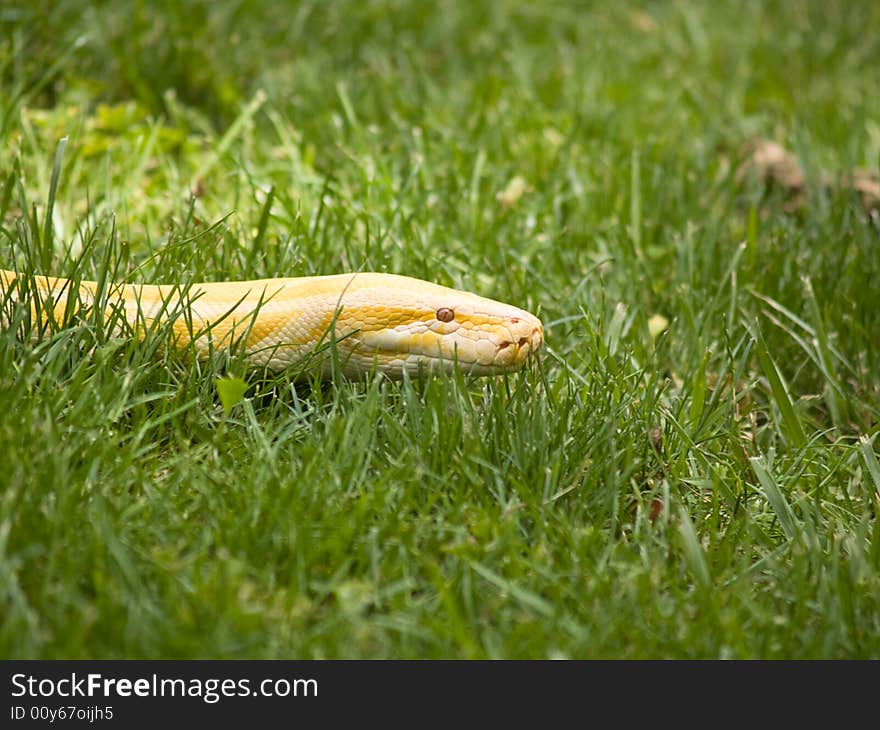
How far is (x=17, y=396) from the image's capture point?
257 cm

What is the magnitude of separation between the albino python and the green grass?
10cm

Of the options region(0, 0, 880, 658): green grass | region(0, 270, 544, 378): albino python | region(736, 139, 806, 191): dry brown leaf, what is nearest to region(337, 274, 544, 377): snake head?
region(0, 270, 544, 378): albino python

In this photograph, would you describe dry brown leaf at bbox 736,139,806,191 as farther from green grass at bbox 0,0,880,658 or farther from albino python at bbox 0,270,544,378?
albino python at bbox 0,270,544,378

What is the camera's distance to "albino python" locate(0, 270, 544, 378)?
3039 millimetres

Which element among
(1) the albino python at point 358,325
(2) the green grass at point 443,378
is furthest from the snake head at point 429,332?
(2) the green grass at point 443,378

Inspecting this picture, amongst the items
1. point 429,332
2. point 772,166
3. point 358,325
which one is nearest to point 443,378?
point 429,332

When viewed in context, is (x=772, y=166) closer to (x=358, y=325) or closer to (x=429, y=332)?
(x=429, y=332)

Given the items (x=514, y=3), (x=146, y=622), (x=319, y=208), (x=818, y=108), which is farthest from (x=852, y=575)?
(x=514, y=3)

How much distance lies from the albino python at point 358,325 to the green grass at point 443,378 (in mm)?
95

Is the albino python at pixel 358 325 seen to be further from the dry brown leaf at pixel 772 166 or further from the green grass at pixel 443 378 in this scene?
the dry brown leaf at pixel 772 166

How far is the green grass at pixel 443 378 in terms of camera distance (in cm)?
233

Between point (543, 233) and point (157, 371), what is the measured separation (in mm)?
1915

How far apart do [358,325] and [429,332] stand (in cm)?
19

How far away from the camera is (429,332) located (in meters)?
3.05
